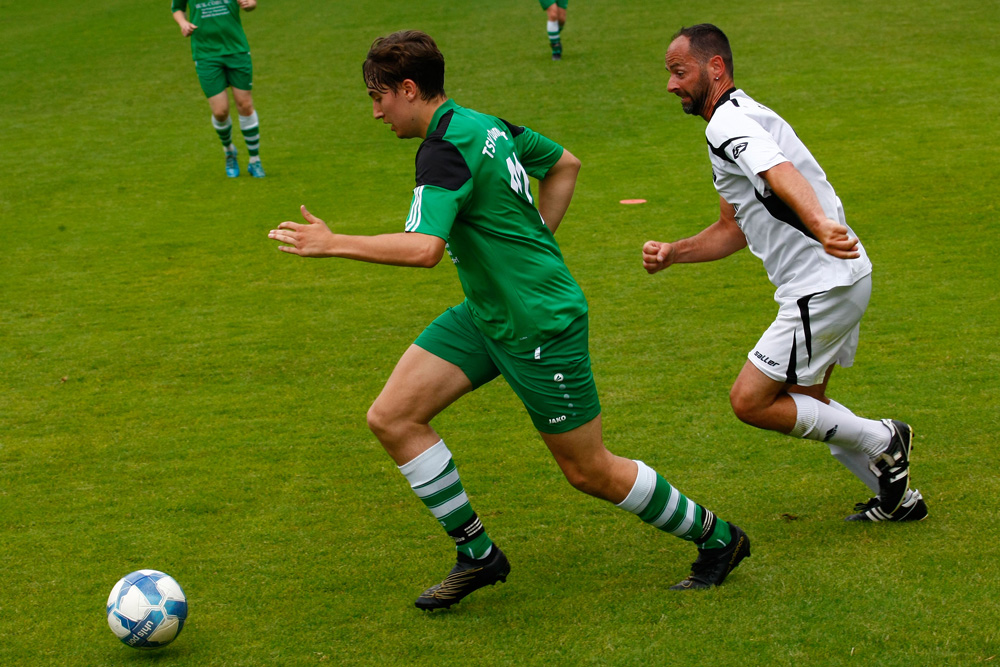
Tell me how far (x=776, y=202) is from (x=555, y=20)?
12.8 m

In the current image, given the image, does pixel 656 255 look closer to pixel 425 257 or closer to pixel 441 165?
pixel 441 165

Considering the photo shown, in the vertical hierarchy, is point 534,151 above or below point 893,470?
above

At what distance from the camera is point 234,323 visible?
24.6 ft

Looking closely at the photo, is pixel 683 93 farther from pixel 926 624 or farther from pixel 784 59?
pixel 784 59

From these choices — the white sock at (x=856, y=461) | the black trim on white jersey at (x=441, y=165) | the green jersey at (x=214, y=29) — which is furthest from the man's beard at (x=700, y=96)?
the green jersey at (x=214, y=29)

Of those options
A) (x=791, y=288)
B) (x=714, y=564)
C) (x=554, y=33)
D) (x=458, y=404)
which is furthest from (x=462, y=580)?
(x=554, y=33)

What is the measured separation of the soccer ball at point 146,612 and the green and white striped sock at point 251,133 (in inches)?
337

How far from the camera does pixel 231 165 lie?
11.8 m

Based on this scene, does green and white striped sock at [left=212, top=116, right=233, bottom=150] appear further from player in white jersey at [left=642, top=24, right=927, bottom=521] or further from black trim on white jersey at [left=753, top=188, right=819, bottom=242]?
black trim on white jersey at [left=753, top=188, right=819, bottom=242]

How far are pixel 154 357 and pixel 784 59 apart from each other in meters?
11.0

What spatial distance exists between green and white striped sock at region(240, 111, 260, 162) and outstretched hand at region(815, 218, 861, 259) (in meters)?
8.98

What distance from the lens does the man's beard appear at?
406 cm

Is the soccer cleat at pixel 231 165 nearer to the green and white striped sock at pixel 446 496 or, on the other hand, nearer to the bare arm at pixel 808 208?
the green and white striped sock at pixel 446 496

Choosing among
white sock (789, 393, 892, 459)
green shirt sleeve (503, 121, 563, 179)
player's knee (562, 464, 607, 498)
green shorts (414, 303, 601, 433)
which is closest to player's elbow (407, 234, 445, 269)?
green shorts (414, 303, 601, 433)
